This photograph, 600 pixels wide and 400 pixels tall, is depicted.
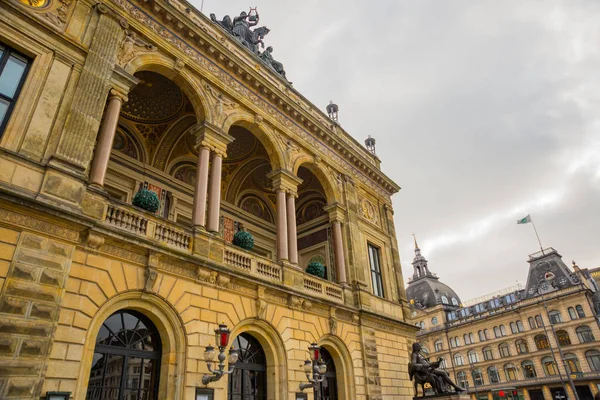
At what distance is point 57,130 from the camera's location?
30.1 ft

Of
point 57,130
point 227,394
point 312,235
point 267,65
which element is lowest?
point 227,394

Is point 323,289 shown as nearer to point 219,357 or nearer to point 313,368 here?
point 313,368

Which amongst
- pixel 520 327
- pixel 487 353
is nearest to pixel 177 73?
pixel 520 327

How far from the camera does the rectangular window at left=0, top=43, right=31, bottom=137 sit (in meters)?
8.76

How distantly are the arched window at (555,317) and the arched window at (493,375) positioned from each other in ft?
33.3

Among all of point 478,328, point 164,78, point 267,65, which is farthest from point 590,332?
point 164,78

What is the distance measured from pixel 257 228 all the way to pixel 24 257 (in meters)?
12.6

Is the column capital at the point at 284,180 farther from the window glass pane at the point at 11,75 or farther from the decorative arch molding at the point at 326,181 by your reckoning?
the window glass pane at the point at 11,75

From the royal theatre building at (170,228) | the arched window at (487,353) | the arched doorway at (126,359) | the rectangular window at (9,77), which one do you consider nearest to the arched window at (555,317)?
the arched window at (487,353)

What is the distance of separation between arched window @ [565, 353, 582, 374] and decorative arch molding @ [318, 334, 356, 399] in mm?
46148

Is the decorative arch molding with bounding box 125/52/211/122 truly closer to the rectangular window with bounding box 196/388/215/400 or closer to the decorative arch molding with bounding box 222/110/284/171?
the decorative arch molding with bounding box 222/110/284/171

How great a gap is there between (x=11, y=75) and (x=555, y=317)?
2351 inches

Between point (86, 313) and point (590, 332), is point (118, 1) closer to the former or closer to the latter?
point (86, 313)

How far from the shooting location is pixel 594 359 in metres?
45.6
